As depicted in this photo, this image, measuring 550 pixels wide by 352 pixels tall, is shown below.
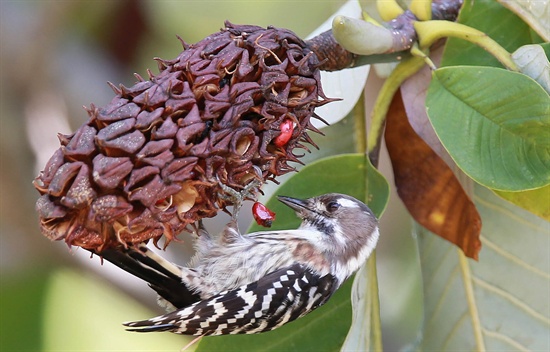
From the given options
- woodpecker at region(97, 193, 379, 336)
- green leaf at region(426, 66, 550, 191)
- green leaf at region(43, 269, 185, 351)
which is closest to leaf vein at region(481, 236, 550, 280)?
woodpecker at region(97, 193, 379, 336)

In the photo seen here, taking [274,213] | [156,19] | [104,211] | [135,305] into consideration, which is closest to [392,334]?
[135,305]

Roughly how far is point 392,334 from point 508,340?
4.23 feet

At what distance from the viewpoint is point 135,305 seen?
337 centimetres

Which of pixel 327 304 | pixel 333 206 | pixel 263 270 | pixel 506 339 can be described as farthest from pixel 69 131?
pixel 506 339

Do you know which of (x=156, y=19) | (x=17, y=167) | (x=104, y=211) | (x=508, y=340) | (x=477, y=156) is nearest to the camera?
(x=104, y=211)

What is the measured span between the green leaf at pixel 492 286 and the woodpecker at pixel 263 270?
0.24m

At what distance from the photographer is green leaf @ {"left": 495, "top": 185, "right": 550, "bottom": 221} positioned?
214 cm

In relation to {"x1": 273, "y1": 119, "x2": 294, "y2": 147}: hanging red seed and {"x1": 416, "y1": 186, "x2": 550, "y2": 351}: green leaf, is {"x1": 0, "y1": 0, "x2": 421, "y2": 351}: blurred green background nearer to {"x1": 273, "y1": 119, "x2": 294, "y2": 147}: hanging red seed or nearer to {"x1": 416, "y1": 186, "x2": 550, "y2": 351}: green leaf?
{"x1": 416, "y1": 186, "x2": 550, "y2": 351}: green leaf

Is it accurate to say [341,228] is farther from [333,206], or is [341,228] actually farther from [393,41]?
[393,41]

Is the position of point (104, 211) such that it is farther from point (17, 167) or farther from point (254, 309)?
point (17, 167)

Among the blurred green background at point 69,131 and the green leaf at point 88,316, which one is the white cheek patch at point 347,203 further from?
the green leaf at point 88,316

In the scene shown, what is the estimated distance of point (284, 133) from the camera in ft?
6.39

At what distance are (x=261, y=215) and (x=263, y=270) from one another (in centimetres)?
58

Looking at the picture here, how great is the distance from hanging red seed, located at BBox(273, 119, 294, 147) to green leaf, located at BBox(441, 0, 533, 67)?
618 mm
